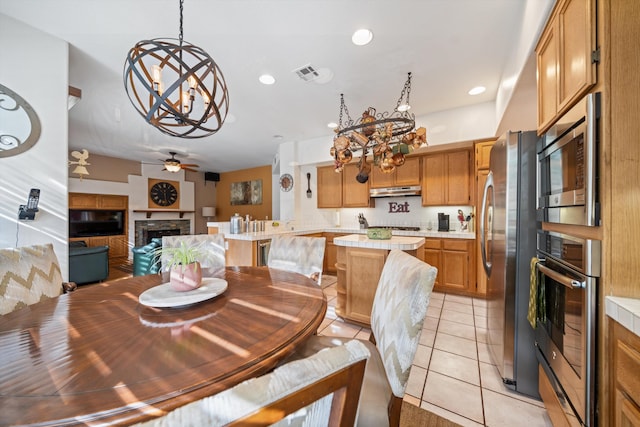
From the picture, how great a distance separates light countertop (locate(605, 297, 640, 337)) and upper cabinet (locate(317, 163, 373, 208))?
3.75 meters

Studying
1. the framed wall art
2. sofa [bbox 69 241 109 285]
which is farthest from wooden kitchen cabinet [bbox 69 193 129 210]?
the framed wall art

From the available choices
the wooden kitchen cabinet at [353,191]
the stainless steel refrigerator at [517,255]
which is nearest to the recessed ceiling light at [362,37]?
the stainless steel refrigerator at [517,255]

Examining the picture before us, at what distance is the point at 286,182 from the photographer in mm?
5113

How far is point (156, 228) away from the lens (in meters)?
7.09

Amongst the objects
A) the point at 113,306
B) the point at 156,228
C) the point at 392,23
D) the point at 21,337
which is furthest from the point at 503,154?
the point at 156,228

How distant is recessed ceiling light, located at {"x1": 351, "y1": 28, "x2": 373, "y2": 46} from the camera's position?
201 cm

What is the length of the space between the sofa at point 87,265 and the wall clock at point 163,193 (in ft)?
10.6

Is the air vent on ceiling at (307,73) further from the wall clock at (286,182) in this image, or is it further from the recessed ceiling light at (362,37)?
the wall clock at (286,182)

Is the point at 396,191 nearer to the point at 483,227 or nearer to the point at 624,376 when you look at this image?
the point at 483,227

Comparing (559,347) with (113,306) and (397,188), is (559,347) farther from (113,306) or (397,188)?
(397,188)

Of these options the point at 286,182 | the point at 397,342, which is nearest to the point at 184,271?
the point at 397,342

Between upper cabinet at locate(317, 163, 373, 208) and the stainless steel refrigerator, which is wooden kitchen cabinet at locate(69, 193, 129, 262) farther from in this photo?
the stainless steel refrigerator

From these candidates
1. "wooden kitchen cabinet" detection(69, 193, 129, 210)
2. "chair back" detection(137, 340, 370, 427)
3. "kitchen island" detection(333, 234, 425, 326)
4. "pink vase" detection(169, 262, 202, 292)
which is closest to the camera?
"chair back" detection(137, 340, 370, 427)

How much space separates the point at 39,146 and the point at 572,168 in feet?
11.9
